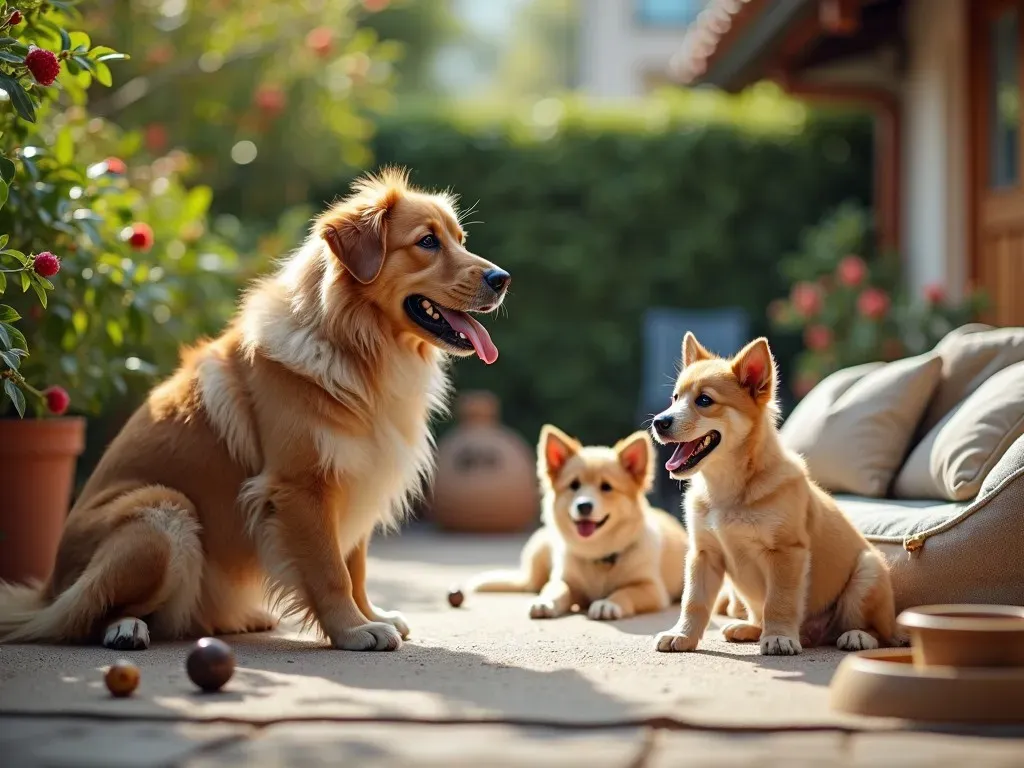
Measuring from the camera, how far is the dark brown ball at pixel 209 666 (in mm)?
3395

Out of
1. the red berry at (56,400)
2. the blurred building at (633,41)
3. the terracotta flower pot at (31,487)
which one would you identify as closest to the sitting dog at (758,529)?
the red berry at (56,400)

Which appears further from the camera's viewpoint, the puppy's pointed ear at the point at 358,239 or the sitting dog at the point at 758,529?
the puppy's pointed ear at the point at 358,239

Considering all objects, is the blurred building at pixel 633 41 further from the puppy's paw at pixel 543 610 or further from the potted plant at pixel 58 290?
the puppy's paw at pixel 543 610

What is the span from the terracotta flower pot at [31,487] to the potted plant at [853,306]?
535cm

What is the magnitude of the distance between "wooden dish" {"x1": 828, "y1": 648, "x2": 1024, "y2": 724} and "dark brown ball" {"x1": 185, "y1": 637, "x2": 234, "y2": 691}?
5.31ft

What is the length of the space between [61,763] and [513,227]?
28.7ft

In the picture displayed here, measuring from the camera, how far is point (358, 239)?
446 cm

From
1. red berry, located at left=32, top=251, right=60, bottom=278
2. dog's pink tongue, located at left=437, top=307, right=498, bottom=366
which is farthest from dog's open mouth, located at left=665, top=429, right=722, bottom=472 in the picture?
red berry, located at left=32, top=251, right=60, bottom=278

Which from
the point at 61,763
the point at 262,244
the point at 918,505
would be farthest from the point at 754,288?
the point at 61,763

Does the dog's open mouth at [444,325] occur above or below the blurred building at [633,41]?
below

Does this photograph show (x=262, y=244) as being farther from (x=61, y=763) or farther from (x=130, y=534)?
(x=61, y=763)

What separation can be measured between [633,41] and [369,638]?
2618 cm

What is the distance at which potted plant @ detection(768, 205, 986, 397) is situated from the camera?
8.51m

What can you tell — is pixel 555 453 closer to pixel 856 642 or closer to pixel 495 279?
pixel 495 279
